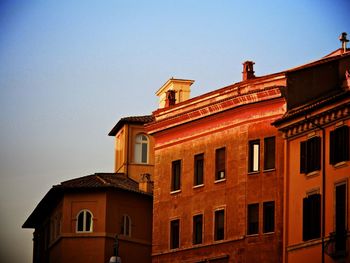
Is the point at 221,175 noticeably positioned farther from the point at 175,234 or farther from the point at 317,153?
the point at 317,153

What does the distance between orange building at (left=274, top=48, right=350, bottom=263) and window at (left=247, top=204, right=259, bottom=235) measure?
9.90ft

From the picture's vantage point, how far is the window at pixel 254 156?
251ft

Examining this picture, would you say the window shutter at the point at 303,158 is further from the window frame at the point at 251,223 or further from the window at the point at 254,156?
the window frame at the point at 251,223

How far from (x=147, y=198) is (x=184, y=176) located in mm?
12179

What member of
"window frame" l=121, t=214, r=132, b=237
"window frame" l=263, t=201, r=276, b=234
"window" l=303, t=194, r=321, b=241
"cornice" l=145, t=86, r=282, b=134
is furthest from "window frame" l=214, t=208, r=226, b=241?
"window frame" l=121, t=214, r=132, b=237

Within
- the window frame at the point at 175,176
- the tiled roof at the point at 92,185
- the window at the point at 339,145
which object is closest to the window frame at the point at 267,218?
the window at the point at 339,145

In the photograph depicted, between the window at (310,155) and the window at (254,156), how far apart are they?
14.6ft

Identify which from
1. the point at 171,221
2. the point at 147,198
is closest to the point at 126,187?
the point at 147,198

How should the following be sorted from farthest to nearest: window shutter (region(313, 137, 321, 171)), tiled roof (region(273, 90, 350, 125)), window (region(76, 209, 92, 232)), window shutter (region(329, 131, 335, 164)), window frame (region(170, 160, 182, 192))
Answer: window (region(76, 209, 92, 232)), window frame (region(170, 160, 182, 192)), window shutter (region(313, 137, 321, 171)), window shutter (region(329, 131, 335, 164)), tiled roof (region(273, 90, 350, 125))

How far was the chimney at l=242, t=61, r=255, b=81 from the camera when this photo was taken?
80.6 metres

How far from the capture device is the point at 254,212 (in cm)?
7619

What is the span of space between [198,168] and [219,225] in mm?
3811

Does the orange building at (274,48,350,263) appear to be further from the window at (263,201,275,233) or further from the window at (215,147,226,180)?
the window at (215,147,226,180)

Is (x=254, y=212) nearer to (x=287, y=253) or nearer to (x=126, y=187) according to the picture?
(x=287, y=253)
